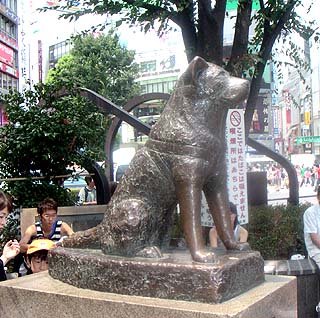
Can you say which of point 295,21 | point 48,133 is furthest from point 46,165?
point 295,21

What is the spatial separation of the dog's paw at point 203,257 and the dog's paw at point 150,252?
9.2 inches

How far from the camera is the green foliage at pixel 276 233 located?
19.5 ft

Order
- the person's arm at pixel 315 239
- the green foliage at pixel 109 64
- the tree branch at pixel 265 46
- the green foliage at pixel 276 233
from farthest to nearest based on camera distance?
1. the green foliage at pixel 109 64
2. the tree branch at pixel 265 46
3. the green foliage at pixel 276 233
4. the person's arm at pixel 315 239

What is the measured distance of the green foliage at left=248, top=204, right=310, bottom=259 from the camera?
594cm

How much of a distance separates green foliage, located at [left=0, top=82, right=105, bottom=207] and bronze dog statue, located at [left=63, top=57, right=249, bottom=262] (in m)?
4.25

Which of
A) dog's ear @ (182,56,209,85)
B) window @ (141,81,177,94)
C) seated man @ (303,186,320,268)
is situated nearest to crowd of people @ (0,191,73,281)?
dog's ear @ (182,56,209,85)

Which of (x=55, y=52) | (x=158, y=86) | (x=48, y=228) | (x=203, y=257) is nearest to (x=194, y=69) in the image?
(x=203, y=257)

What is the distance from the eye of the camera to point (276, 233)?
19.7 ft

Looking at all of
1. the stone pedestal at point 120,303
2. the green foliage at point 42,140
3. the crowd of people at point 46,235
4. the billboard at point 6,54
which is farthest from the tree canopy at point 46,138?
the billboard at point 6,54

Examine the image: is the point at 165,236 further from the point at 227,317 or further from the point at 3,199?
the point at 3,199

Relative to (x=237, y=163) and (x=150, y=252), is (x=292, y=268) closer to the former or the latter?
(x=237, y=163)

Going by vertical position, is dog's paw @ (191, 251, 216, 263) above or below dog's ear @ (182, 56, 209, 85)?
below

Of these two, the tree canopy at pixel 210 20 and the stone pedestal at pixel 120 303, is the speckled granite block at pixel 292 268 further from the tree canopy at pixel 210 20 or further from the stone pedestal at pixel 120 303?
the tree canopy at pixel 210 20

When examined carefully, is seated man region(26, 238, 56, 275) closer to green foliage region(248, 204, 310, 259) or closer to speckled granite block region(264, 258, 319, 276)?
speckled granite block region(264, 258, 319, 276)
